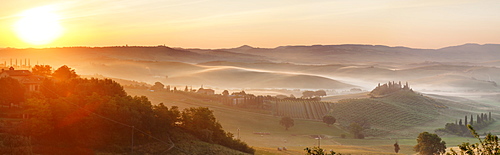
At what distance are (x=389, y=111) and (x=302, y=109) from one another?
28.2 m

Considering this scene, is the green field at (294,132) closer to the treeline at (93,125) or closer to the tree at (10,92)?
the treeline at (93,125)

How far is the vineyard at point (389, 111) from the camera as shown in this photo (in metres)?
138

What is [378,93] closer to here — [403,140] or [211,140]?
[403,140]

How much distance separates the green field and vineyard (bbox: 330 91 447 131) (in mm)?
4852

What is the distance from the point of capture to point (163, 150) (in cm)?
5328

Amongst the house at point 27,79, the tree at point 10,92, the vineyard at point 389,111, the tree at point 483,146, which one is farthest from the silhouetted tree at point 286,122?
the tree at point 483,146

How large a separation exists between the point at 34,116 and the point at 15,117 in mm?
4334

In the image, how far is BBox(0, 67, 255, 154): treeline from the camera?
4628cm

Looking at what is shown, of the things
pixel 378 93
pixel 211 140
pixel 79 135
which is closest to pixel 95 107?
pixel 79 135

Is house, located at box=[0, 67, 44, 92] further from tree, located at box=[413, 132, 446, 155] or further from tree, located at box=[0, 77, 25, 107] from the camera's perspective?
tree, located at box=[413, 132, 446, 155]

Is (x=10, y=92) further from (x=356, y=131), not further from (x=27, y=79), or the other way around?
(x=356, y=131)

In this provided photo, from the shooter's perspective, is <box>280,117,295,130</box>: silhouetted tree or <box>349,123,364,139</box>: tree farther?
<box>280,117,295,130</box>: silhouetted tree

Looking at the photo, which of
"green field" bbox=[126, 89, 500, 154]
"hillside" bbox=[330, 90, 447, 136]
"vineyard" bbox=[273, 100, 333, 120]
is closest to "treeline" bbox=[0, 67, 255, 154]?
"green field" bbox=[126, 89, 500, 154]

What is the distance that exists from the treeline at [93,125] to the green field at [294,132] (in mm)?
22902
